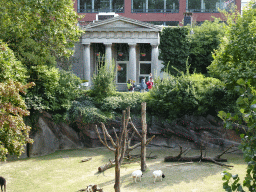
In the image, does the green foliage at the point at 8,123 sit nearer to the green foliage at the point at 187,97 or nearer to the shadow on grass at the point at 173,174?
the shadow on grass at the point at 173,174

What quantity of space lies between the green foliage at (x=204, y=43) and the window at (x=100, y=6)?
1797 cm

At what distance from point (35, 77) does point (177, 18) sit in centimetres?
3180

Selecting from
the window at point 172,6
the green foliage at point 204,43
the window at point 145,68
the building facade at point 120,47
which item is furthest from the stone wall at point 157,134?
the window at point 172,6

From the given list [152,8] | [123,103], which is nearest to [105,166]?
[123,103]

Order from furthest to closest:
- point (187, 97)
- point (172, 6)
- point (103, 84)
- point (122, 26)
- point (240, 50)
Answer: point (172, 6) < point (122, 26) < point (103, 84) < point (187, 97) < point (240, 50)

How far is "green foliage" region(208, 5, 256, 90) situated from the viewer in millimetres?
16109

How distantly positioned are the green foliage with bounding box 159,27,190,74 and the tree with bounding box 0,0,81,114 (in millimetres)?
14102

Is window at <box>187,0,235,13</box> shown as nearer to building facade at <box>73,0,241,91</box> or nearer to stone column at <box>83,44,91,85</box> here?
building facade at <box>73,0,241,91</box>

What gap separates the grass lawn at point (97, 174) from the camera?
1216cm

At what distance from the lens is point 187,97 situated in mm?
18672

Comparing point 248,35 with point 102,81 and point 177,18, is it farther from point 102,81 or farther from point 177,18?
point 177,18

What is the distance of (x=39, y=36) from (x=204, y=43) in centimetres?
1752

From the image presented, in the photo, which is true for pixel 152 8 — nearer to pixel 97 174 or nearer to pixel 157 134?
pixel 157 134

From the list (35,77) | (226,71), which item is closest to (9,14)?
(35,77)
